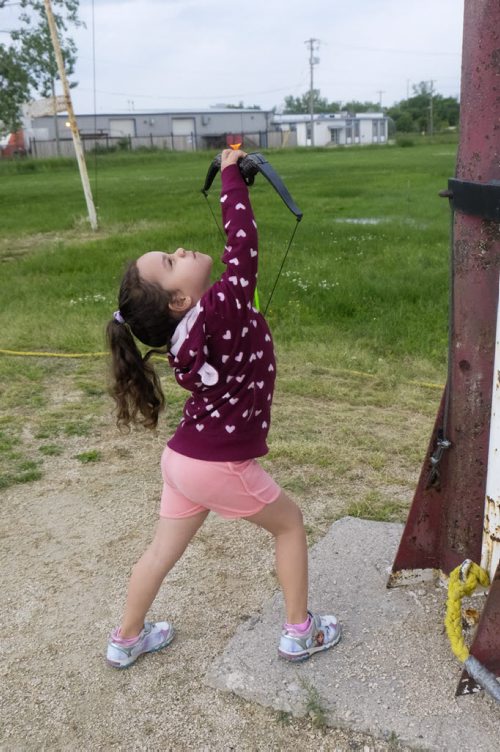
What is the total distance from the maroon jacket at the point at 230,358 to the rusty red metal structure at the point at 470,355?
0.60m

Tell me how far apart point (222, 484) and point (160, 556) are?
339 mm

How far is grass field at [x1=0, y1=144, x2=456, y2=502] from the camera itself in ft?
15.1

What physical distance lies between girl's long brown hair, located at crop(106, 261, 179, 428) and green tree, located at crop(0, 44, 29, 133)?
22.9 meters

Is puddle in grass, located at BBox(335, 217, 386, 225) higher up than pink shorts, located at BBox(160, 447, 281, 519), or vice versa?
pink shorts, located at BBox(160, 447, 281, 519)

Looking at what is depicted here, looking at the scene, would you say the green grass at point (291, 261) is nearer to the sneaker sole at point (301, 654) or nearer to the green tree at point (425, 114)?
the sneaker sole at point (301, 654)

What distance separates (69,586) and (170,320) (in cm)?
135

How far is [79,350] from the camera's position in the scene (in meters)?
6.16

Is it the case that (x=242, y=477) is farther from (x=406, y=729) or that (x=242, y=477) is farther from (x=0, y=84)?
(x=0, y=84)

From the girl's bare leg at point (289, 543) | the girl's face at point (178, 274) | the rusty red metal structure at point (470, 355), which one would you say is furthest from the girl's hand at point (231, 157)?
the girl's bare leg at point (289, 543)

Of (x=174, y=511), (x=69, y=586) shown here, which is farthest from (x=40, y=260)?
(x=174, y=511)

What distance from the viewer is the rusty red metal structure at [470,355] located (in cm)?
213

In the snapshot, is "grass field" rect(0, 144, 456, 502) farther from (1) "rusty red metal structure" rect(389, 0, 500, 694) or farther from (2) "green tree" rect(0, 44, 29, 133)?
(2) "green tree" rect(0, 44, 29, 133)

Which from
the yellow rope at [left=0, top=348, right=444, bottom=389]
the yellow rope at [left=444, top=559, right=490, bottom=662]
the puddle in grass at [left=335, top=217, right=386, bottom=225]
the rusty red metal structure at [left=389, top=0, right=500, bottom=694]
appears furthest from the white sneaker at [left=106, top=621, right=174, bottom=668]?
the puddle in grass at [left=335, top=217, right=386, bottom=225]

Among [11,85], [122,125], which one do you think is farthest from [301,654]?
[122,125]
